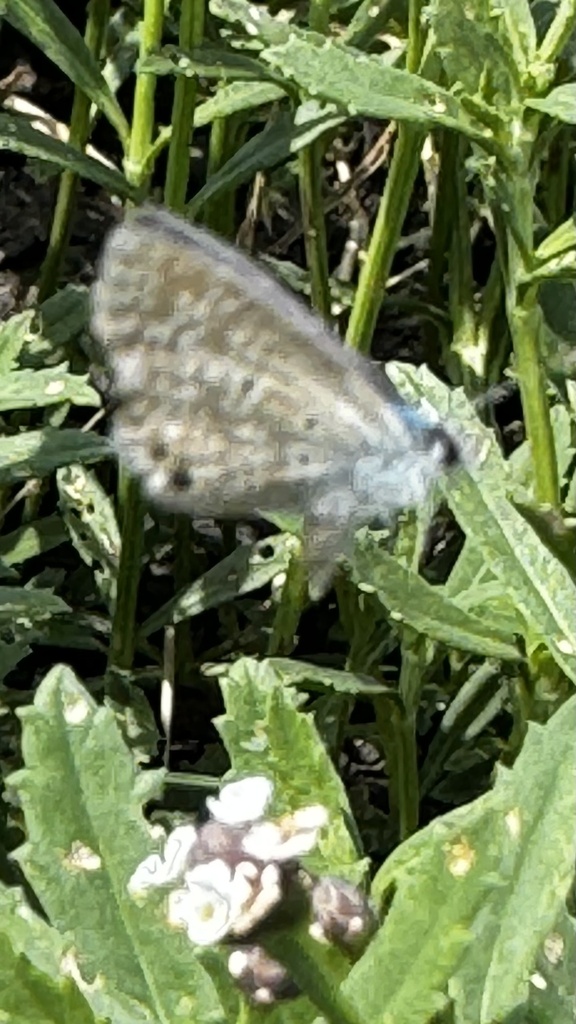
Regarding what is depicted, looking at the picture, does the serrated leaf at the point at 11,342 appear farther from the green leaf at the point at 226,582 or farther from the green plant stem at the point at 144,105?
the green leaf at the point at 226,582

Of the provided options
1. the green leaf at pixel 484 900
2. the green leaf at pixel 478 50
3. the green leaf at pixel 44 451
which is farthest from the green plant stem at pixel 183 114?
the green leaf at pixel 484 900

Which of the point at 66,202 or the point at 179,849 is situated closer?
the point at 179,849

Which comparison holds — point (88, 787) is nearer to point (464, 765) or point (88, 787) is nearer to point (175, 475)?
point (175, 475)

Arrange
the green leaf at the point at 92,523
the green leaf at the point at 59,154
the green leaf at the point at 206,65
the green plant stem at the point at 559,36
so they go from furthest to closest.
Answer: the green leaf at the point at 92,523, the green leaf at the point at 59,154, the green leaf at the point at 206,65, the green plant stem at the point at 559,36

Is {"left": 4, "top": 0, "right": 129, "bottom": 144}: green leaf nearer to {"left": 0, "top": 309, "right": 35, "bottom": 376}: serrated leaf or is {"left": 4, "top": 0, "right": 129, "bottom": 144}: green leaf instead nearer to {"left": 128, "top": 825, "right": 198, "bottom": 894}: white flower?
{"left": 0, "top": 309, "right": 35, "bottom": 376}: serrated leaf

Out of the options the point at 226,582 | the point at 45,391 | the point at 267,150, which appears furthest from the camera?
the point at 226,582

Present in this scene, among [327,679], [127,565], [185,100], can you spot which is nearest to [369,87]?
[185,100]

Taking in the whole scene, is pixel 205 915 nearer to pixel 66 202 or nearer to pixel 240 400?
pixel 240 400

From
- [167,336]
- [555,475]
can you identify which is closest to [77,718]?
[555,475]
